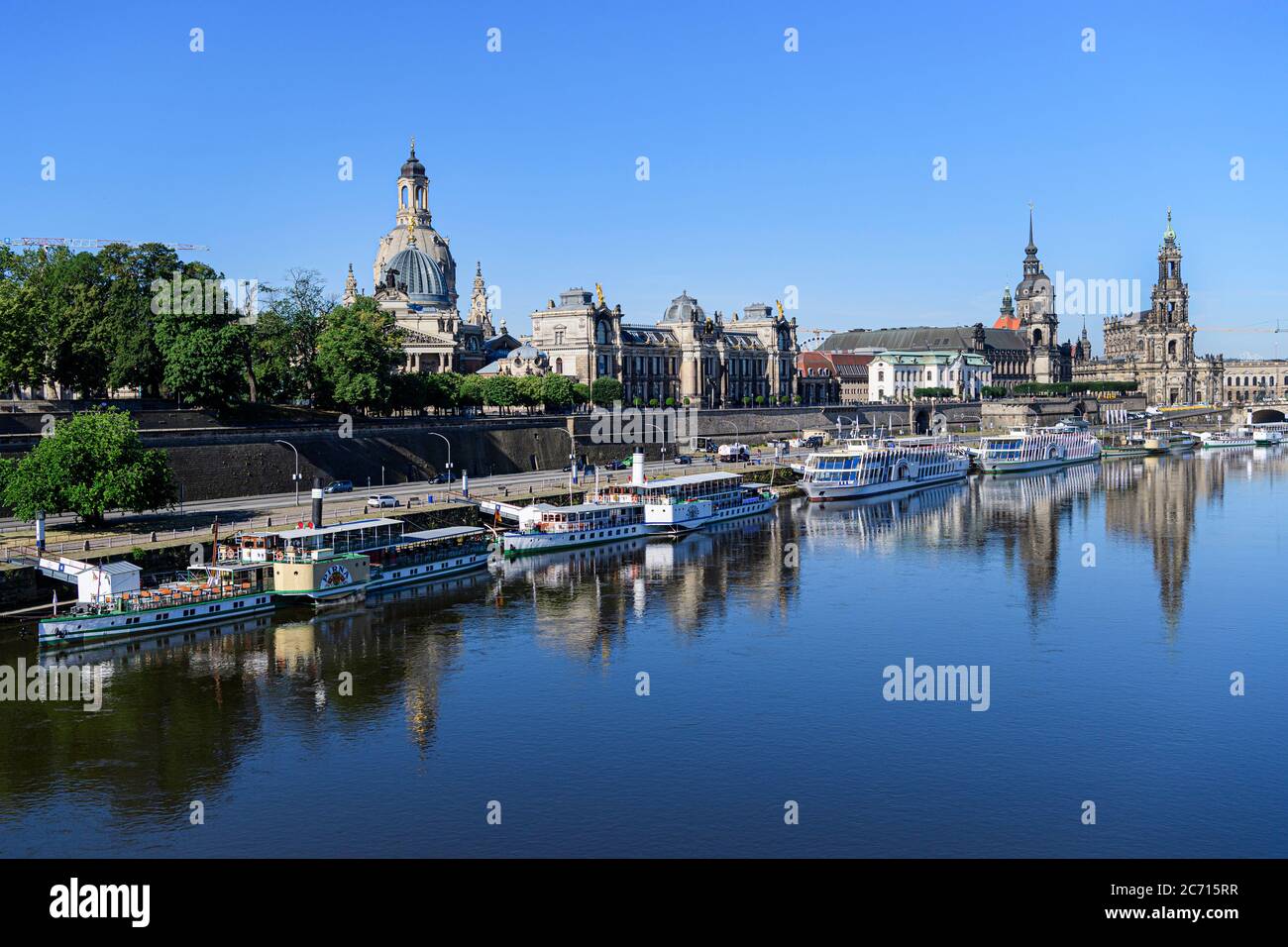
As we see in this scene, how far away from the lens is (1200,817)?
91.1 feet

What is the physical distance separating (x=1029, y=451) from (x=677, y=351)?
43163 millimetres

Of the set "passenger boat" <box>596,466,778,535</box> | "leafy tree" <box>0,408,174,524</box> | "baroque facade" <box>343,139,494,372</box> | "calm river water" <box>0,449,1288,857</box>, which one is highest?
"baroque facade" <box>343,139,494,372</box>

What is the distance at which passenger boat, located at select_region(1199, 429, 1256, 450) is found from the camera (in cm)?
15109

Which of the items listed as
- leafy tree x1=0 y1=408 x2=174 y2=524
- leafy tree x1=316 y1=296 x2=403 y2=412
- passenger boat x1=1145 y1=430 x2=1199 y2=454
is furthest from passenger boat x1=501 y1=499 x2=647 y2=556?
passenger boat x1=1145 y1=430 x2=1199 y2=454

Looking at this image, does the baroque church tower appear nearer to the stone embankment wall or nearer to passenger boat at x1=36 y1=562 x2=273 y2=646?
the stone embankment wall

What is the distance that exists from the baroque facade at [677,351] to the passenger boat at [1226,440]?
49.0 m

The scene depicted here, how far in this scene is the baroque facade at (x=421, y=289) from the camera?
126375 mm

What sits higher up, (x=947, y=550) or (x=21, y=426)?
(x=21, y=426)

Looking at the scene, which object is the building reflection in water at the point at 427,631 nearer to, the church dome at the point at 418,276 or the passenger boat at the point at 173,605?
the passenger boat at the point at 173,605

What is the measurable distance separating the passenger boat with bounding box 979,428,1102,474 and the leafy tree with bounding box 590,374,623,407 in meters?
33.7

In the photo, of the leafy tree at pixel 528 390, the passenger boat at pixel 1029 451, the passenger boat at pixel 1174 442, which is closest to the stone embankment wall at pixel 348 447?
the leafy tree at pixel 528 390

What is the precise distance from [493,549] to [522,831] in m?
36.1
